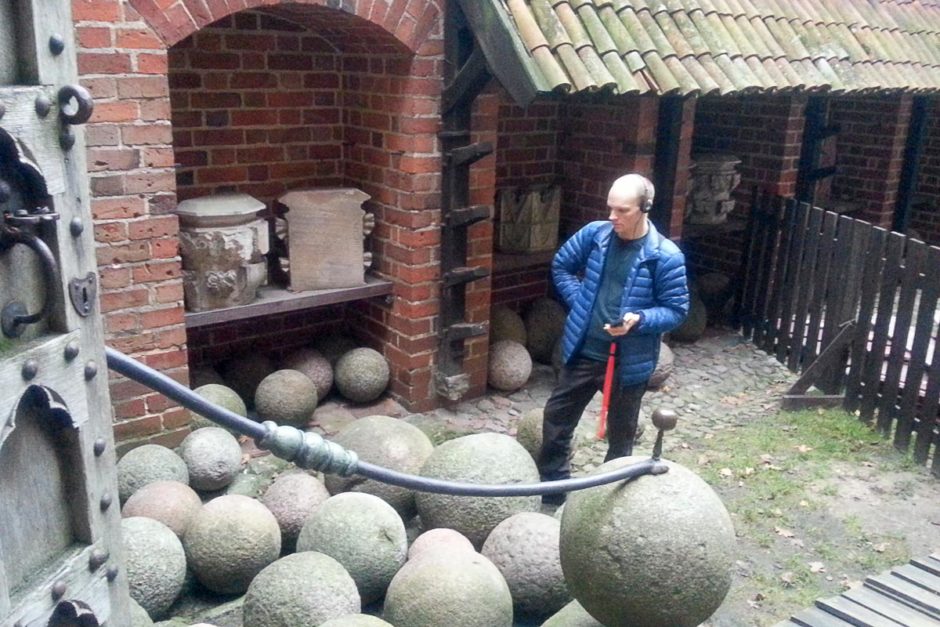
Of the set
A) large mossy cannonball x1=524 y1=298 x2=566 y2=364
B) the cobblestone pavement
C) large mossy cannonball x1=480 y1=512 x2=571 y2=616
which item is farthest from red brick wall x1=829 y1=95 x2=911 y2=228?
large mossy cannonball x1=480 y1=512 x2=571 y2=616

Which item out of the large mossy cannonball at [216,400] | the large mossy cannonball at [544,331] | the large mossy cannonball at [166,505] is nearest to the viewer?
the large mossy cannonball at [166,505]

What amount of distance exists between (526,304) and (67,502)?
6.06 meters

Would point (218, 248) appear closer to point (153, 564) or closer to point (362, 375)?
point (362, 375)

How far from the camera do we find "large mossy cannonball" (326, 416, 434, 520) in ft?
13.3

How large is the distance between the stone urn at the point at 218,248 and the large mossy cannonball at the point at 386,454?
118 centimetres

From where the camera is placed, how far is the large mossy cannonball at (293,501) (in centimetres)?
385

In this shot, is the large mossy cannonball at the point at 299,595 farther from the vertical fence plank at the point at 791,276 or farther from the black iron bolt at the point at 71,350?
the vertical fence plank at the point at 791,276

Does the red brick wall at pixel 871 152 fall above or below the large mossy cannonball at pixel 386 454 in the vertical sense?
above

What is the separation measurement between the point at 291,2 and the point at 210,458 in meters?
2.42

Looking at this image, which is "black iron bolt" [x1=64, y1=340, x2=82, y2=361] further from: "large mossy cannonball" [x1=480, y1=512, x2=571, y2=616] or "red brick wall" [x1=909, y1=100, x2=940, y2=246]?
"red brick wall" [x1=909, y1=100, x2=940, y2=246]

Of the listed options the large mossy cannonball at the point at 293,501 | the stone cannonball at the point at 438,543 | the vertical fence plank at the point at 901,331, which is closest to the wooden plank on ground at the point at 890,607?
the stone cannonball at the point at 438,543

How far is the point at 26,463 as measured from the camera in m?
1.28

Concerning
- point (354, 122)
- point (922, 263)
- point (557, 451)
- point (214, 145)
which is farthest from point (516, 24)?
point (922, 263)

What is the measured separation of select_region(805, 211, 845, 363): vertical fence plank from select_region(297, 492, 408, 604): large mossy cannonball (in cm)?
411
